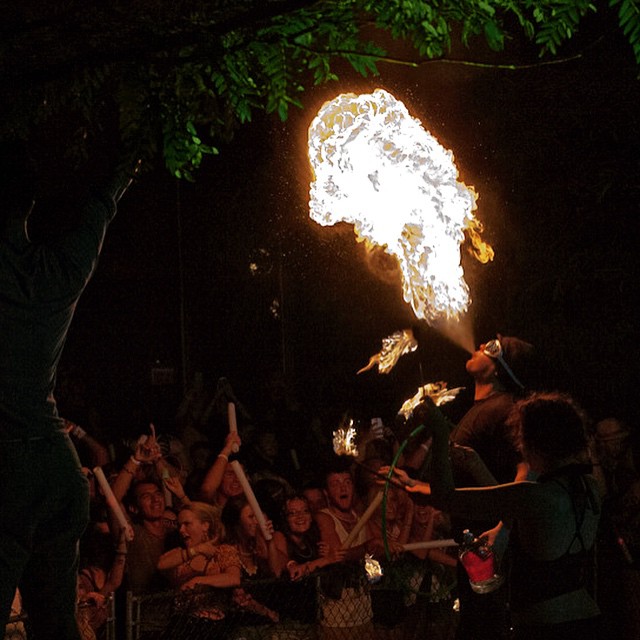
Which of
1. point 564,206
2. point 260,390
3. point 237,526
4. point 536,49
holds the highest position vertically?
point 536,49

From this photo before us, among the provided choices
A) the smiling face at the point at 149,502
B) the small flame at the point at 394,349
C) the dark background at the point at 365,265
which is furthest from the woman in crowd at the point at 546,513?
the dark background at the point at 365,265

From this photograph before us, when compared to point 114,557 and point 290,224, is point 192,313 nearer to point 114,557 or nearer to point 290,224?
point 290,224

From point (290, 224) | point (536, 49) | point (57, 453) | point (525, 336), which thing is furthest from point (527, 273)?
point (57, 453)

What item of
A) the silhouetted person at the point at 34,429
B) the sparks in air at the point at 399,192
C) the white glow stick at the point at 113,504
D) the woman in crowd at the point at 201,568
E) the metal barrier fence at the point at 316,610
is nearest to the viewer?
the silhouetted person at the point at 34,429

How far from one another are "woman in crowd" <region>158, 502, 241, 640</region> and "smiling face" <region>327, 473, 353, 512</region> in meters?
0.88

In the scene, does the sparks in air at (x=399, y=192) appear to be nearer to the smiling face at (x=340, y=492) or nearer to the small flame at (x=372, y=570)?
the small flame at (x=372, y=570)

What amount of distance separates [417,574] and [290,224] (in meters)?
6.55

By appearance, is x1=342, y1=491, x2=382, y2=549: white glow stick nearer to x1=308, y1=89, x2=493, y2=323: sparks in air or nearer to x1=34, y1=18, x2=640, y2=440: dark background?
x1=308, y1=89, x2=493, y2=323: sparks in air

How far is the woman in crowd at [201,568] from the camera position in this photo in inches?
256

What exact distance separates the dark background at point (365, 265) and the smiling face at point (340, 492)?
7.47ft

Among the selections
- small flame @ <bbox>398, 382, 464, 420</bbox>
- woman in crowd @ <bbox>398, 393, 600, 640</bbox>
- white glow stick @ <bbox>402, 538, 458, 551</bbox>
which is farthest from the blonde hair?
woman in crowd @ <bbox>398, 393, 600, 640</bbox>

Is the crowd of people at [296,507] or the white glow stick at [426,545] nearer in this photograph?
the crowd of people at [296,507]

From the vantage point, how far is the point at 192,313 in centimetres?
1444

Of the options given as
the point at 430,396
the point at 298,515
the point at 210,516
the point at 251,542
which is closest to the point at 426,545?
the point at 298,515
